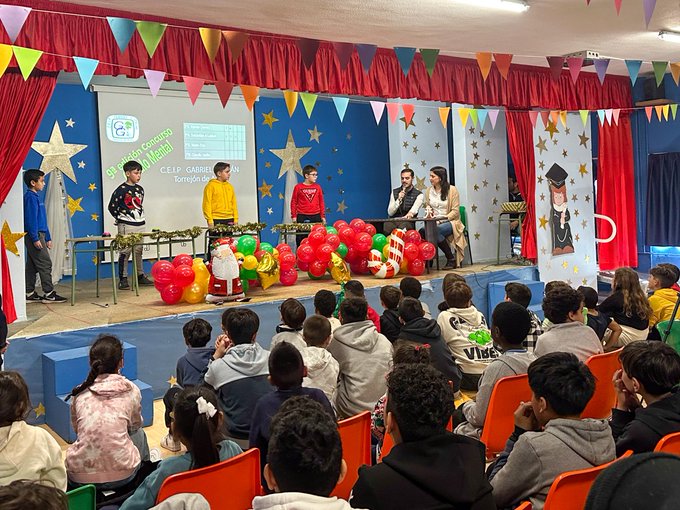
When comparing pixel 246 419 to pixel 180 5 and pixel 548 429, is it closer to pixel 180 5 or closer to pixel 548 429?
pixel 548 429

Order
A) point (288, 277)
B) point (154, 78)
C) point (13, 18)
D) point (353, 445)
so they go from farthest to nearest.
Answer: point (288, 277) < point (154, 78) < point (13, 18) < point (353, 445)

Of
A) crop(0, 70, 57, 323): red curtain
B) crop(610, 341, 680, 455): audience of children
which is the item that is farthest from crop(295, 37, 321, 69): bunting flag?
crop(610, 341, 680, 455): audience of children

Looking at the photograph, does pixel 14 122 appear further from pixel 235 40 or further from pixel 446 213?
pixel 446 213

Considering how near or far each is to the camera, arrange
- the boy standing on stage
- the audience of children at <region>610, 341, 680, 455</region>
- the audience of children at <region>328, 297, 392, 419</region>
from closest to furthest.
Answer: the audience of children at <region>610, 341, 680, 455</region>, the audience of children at <region>328, 297, 392, 419</region>, the boy standing on stage

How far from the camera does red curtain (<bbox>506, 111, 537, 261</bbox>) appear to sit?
863cm

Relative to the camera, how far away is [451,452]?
73.1 inches

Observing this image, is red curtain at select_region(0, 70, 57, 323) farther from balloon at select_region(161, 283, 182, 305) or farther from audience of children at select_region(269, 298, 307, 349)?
audience of children at select_region(269, 298, 307, 349)

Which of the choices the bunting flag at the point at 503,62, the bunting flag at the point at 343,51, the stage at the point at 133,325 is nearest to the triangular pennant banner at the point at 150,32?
the bunting flag at the point at 343,51

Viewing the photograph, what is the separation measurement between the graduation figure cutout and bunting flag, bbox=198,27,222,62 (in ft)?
15.7

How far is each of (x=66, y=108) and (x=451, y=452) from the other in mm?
7827

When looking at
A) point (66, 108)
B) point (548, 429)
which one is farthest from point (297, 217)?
point (548, 429)

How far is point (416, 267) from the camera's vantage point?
7.78 meters

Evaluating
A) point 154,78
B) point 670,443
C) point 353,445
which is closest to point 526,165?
point 154,78

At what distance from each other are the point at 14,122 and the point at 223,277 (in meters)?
2.12
